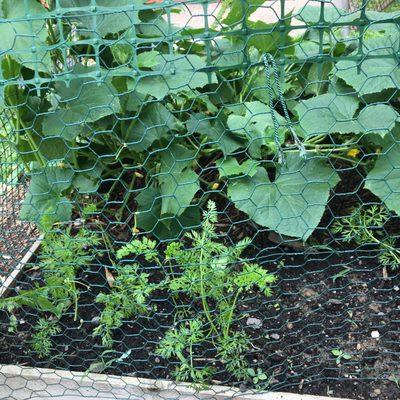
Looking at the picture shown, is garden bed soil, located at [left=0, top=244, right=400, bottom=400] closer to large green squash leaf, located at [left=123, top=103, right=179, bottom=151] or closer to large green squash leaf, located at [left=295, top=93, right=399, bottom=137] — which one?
large green squash leaf, located at [left=295, top=93, right=399, bottom=137]

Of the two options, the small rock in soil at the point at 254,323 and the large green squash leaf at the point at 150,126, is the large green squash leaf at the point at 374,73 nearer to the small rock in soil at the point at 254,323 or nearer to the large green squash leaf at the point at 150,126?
the large green squash leaf at the point at 150,126

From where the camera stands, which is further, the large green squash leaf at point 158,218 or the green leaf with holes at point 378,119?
the large green squash leaf at point 158,218

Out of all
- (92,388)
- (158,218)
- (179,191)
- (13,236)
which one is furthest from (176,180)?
(13,236)

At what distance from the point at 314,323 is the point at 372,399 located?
30 cm

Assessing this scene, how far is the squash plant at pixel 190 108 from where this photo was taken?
6.22 ft

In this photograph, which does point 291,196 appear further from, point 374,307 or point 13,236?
point 13,236

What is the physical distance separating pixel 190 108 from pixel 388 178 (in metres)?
0.64

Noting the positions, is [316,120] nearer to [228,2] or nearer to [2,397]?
[228,2]

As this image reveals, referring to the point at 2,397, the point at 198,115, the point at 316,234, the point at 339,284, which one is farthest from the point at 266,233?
the point at 2,397

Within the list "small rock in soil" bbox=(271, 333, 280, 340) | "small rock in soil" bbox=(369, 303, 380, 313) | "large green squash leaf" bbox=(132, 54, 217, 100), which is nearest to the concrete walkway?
"small rock in soil" bbox=(271, 333, 280, 340)

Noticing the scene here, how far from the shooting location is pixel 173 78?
6.18ft

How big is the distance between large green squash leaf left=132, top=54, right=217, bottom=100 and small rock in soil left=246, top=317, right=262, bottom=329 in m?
0.80

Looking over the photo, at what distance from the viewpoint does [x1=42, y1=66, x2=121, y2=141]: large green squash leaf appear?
78.1 inches

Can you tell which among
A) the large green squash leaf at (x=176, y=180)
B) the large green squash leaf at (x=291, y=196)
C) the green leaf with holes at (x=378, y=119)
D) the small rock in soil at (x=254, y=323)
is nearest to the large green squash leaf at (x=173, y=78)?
the large green squash leaf at (x=176, y=180)
